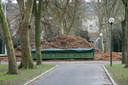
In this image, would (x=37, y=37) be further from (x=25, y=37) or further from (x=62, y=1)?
(x=62, y=1)

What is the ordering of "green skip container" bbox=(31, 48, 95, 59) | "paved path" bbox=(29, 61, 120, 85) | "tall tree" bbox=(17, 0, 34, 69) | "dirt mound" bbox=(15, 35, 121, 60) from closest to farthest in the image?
"paved path" bbox=(29, 61, 120, 85), "tall tree" bbox=(17, 0, 34, 69), "green skip container" bbox=(31, 48, 95, 59), "dirt mound" bbox=(15, 35, 121, 60)

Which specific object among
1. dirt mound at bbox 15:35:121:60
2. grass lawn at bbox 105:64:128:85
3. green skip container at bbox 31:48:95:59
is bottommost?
grass lawn at bbox 105:64:128:85

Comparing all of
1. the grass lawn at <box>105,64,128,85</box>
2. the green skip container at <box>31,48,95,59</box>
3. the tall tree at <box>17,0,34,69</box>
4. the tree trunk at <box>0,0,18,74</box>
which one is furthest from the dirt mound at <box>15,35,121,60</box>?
the tree trunk at <box>0,0,18,74</box>

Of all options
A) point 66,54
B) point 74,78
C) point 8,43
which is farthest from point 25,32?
point 66,54

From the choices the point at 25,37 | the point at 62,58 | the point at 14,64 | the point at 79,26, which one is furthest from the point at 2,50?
the point at 14,64

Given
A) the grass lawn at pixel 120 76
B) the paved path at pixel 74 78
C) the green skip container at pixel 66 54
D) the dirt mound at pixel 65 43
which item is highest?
the dirt mound at pixel 65 43

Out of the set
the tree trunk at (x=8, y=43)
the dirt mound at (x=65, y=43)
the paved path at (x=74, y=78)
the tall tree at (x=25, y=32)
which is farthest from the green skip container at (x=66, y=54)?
the tree trunk at (x=8, y=43)

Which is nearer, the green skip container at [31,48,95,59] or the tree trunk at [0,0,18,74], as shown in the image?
the tree trunk at [0,0,18,74]

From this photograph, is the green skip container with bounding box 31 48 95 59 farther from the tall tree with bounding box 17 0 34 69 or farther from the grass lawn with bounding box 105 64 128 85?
the grass lawn with bounding box 105 64 128 85

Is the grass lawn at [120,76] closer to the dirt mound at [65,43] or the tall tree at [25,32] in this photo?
the tall tree at [25,32]

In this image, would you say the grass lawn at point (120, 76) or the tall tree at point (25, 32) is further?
Answer: the tall tree at point (25, 32)

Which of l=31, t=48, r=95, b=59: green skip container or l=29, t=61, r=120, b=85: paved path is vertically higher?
l=31, t=48, r=95, b=59: green skip container

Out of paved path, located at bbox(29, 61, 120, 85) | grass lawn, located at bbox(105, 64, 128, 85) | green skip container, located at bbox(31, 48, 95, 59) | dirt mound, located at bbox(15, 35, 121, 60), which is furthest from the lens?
dirt mound, located at bbox(15, 35, 121, 60)

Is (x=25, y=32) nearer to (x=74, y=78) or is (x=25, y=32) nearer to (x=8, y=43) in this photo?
(x=8, y=43)
